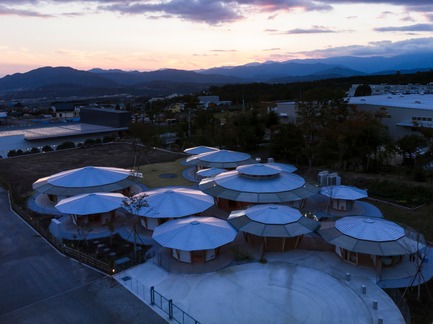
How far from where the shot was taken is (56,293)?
1316 centimetres

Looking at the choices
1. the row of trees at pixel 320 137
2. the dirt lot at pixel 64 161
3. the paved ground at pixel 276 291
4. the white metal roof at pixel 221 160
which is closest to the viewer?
the paved ground at pixel 276 291

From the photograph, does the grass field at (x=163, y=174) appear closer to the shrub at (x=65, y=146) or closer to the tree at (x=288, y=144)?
Answer: the tree at (x=288, y=144)

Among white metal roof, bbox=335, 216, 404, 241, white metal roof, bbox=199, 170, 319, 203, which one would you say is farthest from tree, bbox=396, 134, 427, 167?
white metal roof, bbox=335, 216, 404, 241

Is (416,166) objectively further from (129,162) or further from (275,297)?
(129,162)

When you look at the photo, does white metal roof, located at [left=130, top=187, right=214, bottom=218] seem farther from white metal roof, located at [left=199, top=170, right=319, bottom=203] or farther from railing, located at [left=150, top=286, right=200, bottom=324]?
railing, located at [left=150, top=286, right=200, bottom=324]

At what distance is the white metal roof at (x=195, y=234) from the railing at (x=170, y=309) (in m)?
2.32

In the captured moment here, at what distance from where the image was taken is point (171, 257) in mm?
15727

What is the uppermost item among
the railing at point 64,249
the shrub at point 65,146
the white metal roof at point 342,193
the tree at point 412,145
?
the tree at point 412,145

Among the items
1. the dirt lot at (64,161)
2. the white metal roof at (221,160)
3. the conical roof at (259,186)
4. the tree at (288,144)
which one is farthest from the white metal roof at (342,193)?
the dirt lot at (64,161)

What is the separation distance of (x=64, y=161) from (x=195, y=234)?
25780 millimetres

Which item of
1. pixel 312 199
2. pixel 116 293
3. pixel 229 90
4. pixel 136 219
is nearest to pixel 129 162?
pixel 136 219

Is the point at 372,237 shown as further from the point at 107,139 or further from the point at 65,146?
the point at 107,139

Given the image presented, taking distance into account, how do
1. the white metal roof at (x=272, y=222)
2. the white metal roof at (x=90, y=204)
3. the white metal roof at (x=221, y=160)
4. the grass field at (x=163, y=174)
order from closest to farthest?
the white metal roof at (x=272, y=222) < the white metal roof at (x=90, y=204) < the grass field at (x=163, y=174) < the white metal roof at (x=221, y=160)

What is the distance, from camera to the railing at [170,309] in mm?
11547
